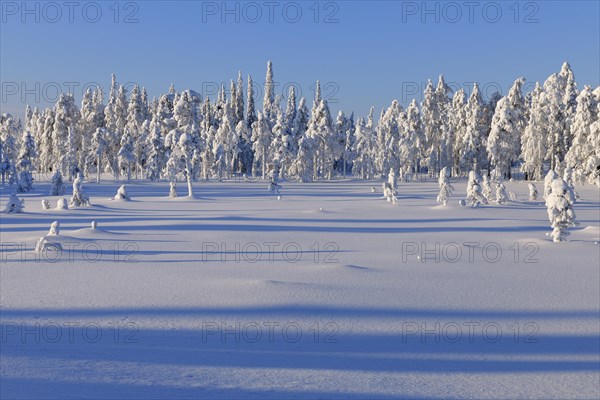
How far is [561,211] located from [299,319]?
12.7 m

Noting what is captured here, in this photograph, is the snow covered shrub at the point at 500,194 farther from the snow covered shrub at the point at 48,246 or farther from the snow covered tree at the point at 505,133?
the snow covered shrub at the point at 48,246

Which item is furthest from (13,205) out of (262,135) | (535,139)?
(262,135)

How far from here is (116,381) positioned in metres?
5.95

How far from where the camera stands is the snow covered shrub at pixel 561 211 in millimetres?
17641

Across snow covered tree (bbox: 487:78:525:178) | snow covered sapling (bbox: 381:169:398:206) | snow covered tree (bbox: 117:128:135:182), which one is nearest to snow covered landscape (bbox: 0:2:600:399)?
Answer: snow covered sapling (bbox: 381:169:398:206)

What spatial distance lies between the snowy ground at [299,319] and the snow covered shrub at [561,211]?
717mm

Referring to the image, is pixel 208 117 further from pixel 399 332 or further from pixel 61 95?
pixel 399 332

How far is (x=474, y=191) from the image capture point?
Answer: 34875 mm

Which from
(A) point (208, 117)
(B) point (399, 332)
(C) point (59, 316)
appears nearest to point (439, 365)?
(B) point (399, 332)

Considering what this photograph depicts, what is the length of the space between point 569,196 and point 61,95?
76.1m

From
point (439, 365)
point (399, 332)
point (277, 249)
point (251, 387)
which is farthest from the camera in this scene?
point (277, 249)

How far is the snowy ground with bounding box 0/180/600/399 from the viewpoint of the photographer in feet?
20.0

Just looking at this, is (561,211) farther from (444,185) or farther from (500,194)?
(500,194)

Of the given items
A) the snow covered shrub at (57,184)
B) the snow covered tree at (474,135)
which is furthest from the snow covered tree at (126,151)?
the snow covered tree at (474,135)
